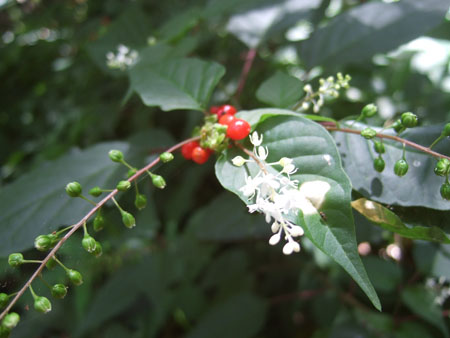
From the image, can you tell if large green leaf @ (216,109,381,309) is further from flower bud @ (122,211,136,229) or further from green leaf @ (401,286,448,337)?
green leaf @ (401,286,448,337)

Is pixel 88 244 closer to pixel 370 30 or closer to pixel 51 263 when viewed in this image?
pixel 51 263

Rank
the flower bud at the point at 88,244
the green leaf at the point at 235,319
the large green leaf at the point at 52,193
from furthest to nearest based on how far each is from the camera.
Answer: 1. the green leaf at the point at 235,319
2. the large green leaf at the point at 52,193
3. the flower bud at the point at 88,244

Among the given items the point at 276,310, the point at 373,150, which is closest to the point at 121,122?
the point at 276,310

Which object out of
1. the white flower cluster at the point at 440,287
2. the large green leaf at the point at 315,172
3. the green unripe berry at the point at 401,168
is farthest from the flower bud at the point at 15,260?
the white flower cluster at the point at 440,287

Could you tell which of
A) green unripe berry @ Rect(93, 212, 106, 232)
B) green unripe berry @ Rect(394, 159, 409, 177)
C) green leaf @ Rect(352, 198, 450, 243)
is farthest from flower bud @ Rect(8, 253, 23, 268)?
green unripe berry @ Rect(394, 159, 409, 177)

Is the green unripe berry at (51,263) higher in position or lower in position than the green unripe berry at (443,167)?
higher

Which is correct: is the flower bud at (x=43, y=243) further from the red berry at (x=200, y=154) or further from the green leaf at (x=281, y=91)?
the green leaf at (x=281, y=91)
